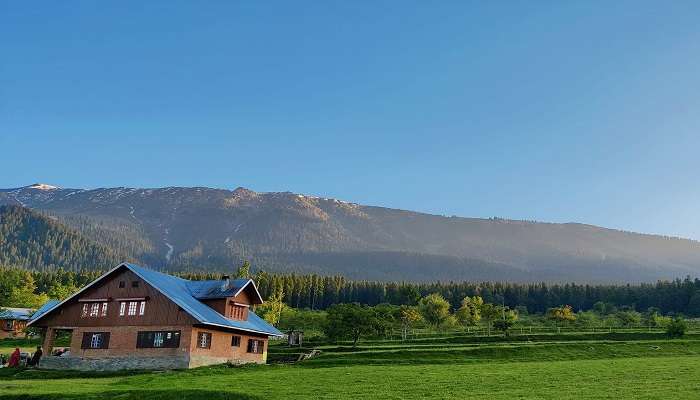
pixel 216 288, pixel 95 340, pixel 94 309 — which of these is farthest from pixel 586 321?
pixel 95 340

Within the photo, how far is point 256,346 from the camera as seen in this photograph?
6412cm

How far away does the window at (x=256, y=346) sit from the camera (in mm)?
63188

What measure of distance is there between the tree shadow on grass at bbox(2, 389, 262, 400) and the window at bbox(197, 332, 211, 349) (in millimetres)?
21474

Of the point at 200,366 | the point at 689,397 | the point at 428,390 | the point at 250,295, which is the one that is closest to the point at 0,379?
the point at 200,366

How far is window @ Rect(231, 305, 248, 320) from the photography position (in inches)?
2414

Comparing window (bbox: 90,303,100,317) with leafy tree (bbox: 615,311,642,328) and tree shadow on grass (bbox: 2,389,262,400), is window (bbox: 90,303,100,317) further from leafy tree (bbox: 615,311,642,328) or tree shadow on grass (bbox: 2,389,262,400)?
leafy tree (bbox: 615,311,642,328)

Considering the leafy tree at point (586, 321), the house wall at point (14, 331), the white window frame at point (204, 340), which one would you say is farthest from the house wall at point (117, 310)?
the leafy tree at point (586, 321)

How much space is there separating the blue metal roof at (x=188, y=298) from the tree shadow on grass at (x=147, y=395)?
20187 mm

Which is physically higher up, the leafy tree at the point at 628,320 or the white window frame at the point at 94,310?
the leafy tree at the point at 628,320

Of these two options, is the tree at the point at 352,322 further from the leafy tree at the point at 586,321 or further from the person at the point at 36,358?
the leafy tree at the point at 586,321

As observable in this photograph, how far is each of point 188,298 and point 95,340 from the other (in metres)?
9.12

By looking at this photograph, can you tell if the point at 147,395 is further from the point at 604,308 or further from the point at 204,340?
the point at 604,308

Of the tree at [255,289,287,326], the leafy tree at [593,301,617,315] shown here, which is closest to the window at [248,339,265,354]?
the tree at [255,289,287,326]

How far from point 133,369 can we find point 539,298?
15360 cm
